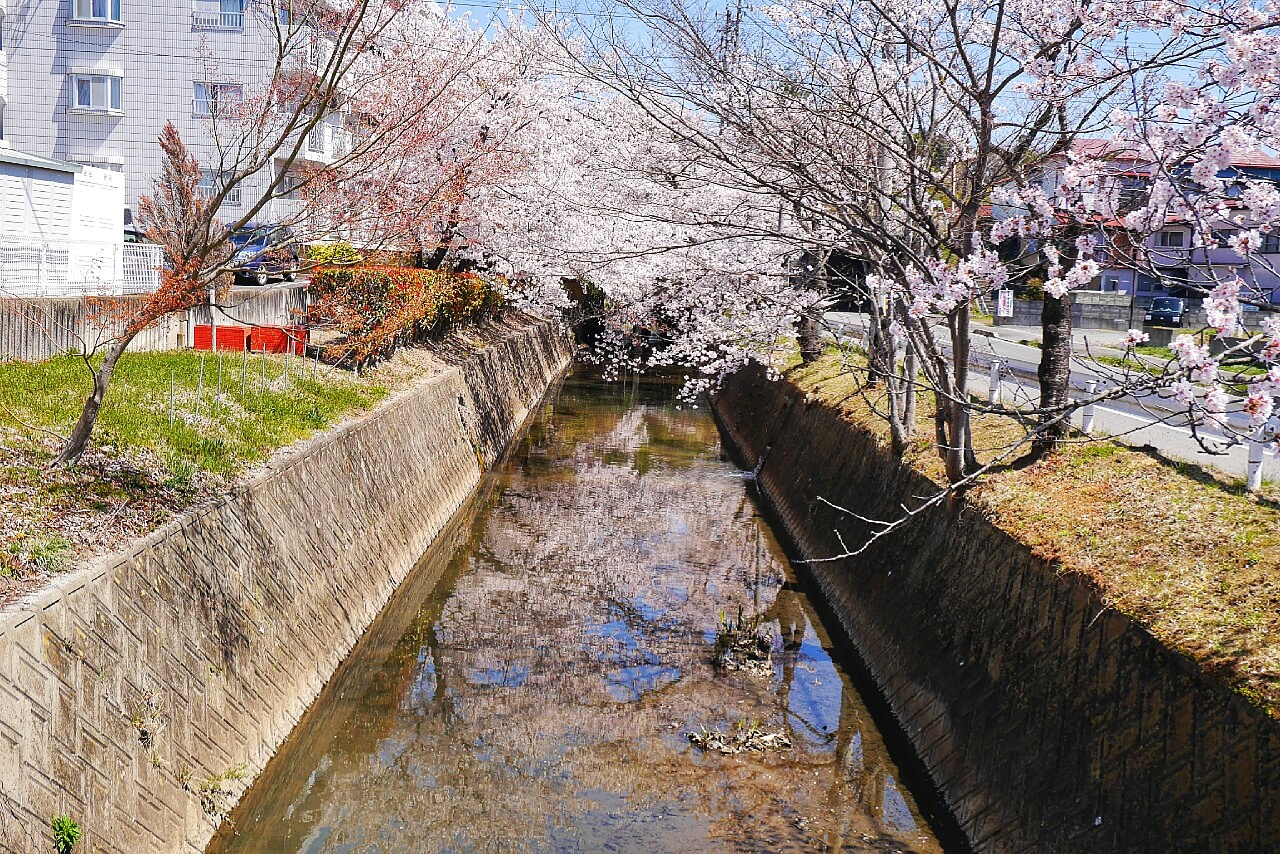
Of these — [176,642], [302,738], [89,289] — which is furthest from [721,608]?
[89,289]

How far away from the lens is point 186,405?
13.2 metres

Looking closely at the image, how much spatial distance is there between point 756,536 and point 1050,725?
1160 centimetres

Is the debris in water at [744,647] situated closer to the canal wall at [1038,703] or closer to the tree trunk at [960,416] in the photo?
the canal wall at [1038,703]

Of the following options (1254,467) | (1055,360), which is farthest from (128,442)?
(1254,467)

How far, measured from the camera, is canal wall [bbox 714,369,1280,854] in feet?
20.7

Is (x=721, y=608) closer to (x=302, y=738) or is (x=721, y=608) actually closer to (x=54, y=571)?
(x=302, y=738)

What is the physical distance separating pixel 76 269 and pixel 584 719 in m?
12.1

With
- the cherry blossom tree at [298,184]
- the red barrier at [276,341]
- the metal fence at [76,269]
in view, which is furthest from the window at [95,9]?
the red barrier at [276,341]

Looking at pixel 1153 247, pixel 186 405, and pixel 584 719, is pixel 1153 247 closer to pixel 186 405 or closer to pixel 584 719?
pixel 584 719

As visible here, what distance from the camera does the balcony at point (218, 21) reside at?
35.8m

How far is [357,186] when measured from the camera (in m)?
14.2

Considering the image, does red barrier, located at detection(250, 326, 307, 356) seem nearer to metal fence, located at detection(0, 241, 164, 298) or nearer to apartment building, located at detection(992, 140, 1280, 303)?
metal fence, located at detection(0, 241, 164, 298)

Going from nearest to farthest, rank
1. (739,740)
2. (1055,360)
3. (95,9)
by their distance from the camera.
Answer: (739,740), (1055,360), (95,9)

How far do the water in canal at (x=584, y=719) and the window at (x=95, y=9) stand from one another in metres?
25.6
